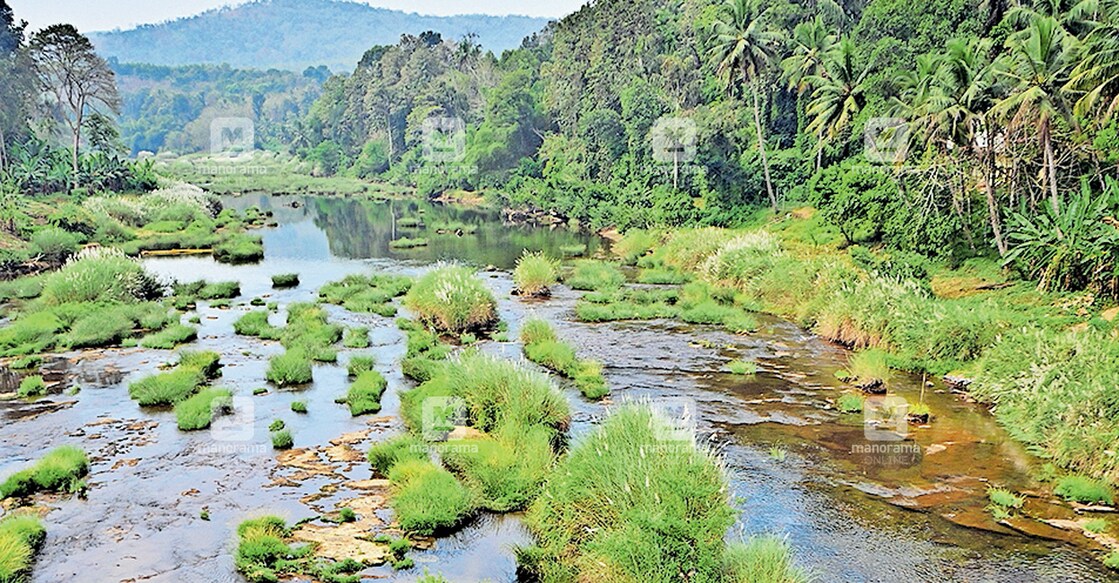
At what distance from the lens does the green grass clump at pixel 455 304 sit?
27891mm

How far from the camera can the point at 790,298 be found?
30.7 m

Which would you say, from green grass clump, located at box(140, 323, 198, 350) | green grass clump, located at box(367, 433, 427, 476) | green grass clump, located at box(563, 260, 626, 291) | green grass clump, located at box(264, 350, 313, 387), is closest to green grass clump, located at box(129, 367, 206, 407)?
green grass clump, located at box(264, 350, 313, 387)

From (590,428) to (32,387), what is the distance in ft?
45.2

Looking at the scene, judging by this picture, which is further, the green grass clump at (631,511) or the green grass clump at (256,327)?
the green grass clump at (256,327)

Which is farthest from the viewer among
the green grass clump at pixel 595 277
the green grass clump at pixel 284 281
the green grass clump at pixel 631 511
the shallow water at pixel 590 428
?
the green grass clump at pixel 284 281

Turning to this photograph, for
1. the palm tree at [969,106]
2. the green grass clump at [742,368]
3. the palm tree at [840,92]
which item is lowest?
the green grass clump at [742,368]

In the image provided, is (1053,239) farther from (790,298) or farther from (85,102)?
(85,102)

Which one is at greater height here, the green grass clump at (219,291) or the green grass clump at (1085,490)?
the green grass clump at (219,291)

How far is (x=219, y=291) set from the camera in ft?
111

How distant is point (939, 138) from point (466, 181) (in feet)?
196

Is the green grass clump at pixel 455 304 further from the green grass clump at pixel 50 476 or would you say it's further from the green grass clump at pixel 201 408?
the green grass clump at pixel 50 476

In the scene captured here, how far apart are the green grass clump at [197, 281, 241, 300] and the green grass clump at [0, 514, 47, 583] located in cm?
2041

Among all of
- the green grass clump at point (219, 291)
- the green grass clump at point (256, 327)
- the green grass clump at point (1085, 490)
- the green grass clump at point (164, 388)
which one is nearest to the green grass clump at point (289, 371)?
the green grass clump at point (164, 388)

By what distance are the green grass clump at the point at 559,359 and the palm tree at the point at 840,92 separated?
22856 millimetres
